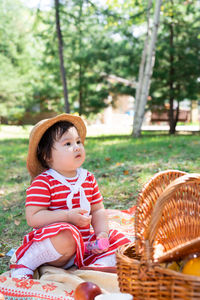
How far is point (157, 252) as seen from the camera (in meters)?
1.80

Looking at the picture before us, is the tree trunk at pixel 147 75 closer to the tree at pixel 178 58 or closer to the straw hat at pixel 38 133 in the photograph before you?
the tree at pixel 178 58

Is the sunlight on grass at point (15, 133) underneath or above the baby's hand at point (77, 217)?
underneath

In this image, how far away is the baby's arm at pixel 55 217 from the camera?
2.18 m

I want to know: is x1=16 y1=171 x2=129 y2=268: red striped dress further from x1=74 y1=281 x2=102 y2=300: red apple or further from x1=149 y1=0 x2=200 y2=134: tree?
x1=149 y1=0 x2=200 y2=134: tree

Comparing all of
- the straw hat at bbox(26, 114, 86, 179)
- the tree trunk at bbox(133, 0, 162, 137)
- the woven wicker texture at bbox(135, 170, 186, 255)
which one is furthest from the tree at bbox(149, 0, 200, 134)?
the woven wicker texture at bbox(135, 170, 186, 255)

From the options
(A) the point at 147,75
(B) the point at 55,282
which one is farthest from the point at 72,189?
(A) the point at 147,75

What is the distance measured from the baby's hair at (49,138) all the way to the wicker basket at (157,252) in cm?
82

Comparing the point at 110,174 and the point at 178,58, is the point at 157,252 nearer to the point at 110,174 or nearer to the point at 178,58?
the point at 110,174

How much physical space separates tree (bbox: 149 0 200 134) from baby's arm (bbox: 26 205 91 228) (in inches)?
410

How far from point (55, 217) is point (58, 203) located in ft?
0.47

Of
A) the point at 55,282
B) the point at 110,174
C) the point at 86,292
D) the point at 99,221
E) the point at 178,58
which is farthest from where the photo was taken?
the point at 178,58

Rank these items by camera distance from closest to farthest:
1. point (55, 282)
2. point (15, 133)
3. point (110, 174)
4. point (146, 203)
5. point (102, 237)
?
point (146, 203)
point (55, 282)
point (102, 237)
point (110, 174)
point (15, 133)

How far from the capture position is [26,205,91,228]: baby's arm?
2178 mm

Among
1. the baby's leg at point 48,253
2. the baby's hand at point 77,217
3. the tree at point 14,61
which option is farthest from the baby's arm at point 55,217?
the tree at point 14,61
